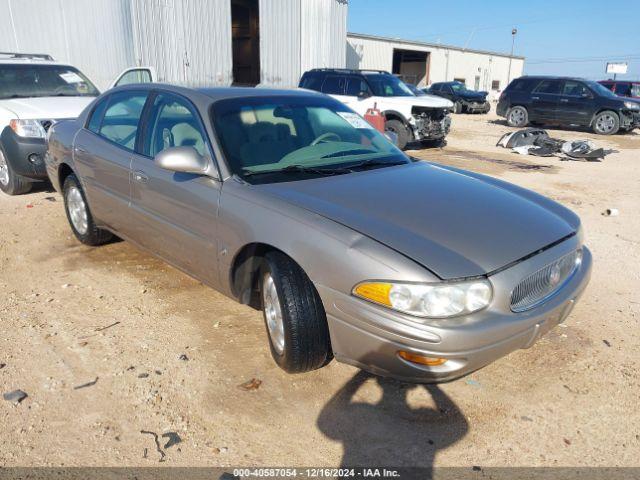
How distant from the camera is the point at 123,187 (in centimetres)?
411

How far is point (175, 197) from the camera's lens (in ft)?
11.5

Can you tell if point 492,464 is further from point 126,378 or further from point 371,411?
point 126,378

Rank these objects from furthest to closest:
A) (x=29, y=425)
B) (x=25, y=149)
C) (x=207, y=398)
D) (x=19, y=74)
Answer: (x=19, y=74), (x=25, y=149), (x=207, y=398), (x=29, y=425)

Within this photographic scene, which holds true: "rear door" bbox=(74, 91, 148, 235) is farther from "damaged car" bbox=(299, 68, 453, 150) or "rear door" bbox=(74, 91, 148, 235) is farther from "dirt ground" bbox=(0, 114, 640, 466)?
"damaged car" bbox=(299, 68, 453, 150)

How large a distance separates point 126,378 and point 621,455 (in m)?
2.62

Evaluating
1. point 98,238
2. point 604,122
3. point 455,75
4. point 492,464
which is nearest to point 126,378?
→ point 492,464

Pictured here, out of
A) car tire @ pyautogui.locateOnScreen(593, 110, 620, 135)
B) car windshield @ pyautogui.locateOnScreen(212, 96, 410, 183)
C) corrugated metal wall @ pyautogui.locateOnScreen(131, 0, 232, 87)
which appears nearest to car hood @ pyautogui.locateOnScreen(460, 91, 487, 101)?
car tire @ pyautogui.locateOnScreen(593, 110, 620, 135)

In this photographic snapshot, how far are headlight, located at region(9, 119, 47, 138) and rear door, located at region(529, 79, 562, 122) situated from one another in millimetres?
15524

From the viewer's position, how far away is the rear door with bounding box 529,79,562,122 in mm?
17125

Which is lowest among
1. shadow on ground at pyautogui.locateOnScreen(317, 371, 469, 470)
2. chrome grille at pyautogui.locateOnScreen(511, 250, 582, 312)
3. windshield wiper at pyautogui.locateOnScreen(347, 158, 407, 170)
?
shadow on ground at pyautogui.locateOnScreen(317, 371, 469, 470)

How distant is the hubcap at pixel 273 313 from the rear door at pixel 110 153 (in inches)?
64.3

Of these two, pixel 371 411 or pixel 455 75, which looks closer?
pixel 371 411

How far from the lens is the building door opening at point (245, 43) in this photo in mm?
25312

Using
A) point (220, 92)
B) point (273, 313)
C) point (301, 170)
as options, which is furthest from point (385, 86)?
point (273, 313)
